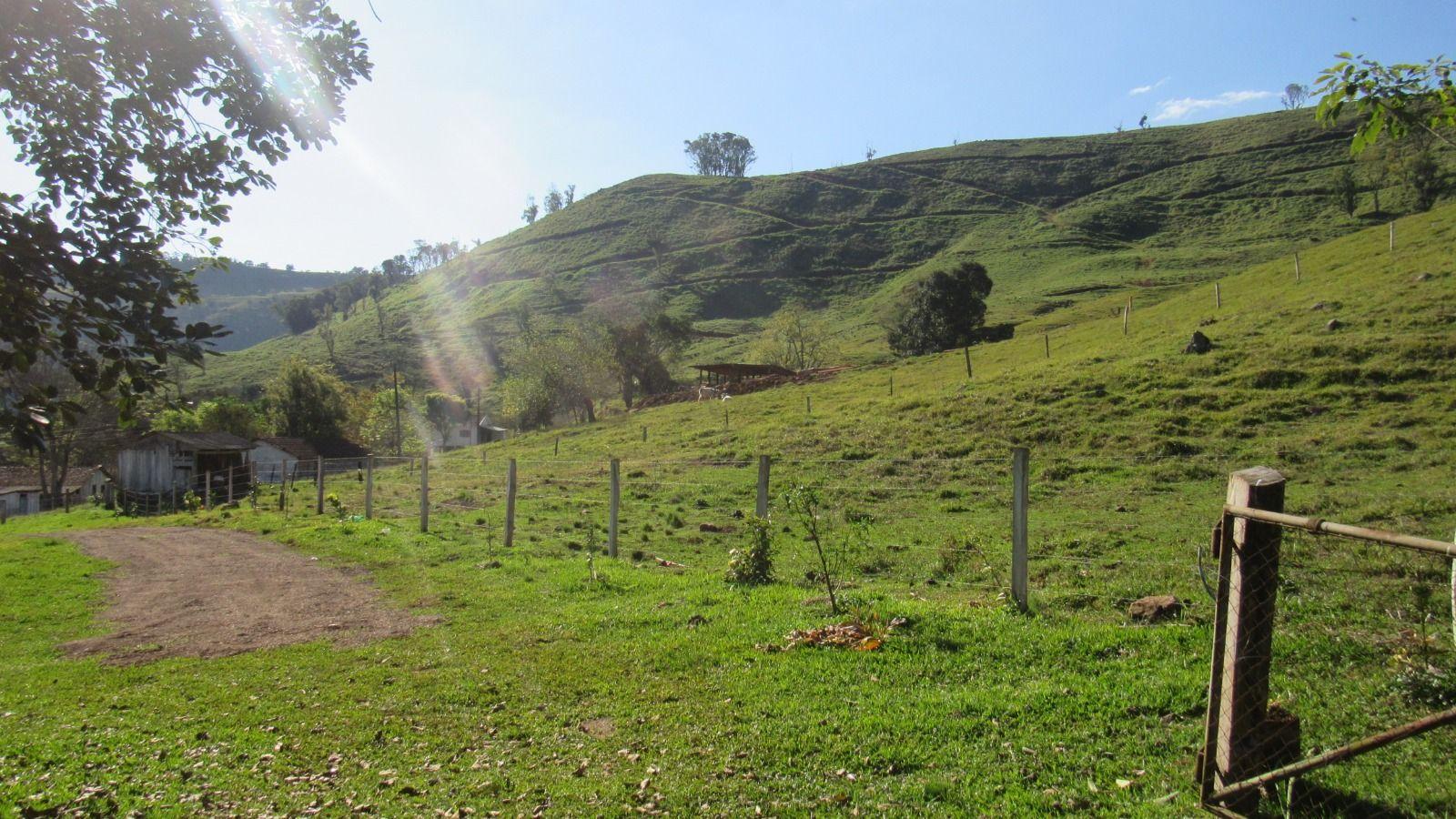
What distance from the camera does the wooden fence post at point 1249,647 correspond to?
3955mm

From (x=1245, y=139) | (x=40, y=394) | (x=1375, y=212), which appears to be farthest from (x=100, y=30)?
(x=1245, y=139)

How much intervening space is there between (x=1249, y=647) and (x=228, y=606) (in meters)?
12.4

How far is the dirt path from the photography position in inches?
368

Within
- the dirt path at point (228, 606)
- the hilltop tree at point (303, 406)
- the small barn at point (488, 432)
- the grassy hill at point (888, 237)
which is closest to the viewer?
the dirt path at point (228, 606)

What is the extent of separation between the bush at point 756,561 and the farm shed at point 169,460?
141 feet

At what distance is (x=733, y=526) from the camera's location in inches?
722

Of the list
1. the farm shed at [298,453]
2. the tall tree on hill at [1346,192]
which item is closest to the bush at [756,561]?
the farm shed at [298,453]

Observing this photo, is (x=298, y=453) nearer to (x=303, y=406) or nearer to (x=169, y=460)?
(x=303, y=406)

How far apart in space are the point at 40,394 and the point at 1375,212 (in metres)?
118

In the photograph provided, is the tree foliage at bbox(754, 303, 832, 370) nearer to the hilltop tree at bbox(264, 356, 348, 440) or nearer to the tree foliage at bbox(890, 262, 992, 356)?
the tree foliage at bbox(890, 262, 992, 356)

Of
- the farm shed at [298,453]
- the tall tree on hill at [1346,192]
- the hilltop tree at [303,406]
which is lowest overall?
the farm shed at [298,453]

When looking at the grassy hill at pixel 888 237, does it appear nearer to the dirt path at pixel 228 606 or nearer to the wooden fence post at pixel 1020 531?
the dirt path at pixel 228 606

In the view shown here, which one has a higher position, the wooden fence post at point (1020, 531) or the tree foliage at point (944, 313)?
the tree foliage at point (944, 313)

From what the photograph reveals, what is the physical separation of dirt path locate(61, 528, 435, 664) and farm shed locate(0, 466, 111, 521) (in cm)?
5326
